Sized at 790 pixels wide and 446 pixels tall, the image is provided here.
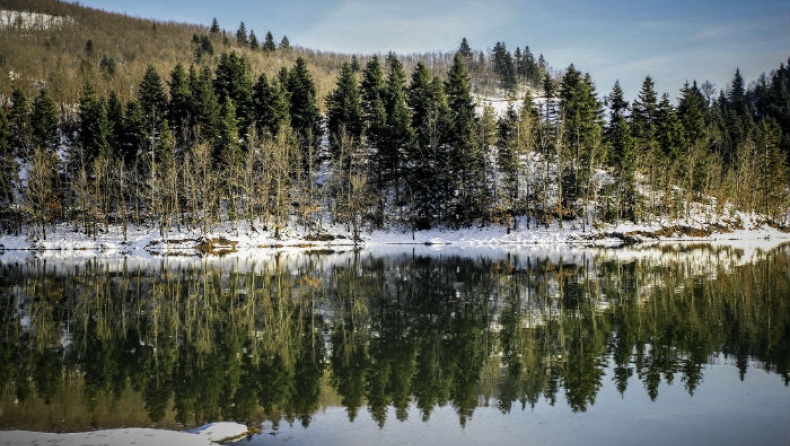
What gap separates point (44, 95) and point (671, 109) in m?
86.5

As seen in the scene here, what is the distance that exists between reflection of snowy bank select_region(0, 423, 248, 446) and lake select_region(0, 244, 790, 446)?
464 millimetres

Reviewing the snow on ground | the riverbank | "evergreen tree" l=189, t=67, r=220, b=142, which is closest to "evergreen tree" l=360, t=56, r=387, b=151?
the riverbank

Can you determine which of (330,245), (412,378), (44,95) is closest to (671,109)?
(330,245)

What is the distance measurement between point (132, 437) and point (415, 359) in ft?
22.5

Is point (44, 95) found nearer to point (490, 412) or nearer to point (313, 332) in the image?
point (313, 332)

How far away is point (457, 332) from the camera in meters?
16.4

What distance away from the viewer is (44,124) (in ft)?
237

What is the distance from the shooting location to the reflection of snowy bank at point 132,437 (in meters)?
8.38

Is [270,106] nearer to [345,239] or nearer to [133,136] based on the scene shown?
[133,136]

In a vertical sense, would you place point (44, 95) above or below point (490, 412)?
above

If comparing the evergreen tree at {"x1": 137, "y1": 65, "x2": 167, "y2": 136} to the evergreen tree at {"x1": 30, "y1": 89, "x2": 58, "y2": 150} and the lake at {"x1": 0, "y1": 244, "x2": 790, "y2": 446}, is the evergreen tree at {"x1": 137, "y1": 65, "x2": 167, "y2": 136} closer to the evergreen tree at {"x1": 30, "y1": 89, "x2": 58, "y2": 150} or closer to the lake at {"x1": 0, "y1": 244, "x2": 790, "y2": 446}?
the evergreen tree at {"x1": 30, "y1": 89, "x2": 58, "y2": 150}

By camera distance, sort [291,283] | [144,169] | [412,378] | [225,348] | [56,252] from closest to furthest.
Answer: [412,378] < [225,348] < [291,283] < [56,252] < [144,169]

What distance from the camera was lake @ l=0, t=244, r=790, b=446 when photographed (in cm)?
955

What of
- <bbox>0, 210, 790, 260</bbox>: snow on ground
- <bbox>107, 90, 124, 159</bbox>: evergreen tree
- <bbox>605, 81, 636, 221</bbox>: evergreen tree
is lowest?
<bbox>0, 210, 790, 260</bbox>: snow on ground
